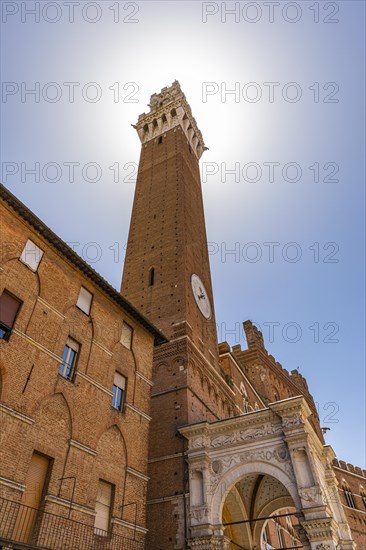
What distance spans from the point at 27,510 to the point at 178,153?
28.1m

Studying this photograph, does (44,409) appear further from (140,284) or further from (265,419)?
(140,284)

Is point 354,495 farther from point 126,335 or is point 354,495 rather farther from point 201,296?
point 126,335

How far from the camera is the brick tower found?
16344 millimetres

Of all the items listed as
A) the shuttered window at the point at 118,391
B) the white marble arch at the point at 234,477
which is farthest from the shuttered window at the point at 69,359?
the white marble arch at the point at 234,477

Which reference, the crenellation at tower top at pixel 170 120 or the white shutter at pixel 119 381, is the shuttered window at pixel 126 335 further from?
the crenellation at tower top at pixel 170 120

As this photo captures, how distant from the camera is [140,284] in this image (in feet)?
82.5

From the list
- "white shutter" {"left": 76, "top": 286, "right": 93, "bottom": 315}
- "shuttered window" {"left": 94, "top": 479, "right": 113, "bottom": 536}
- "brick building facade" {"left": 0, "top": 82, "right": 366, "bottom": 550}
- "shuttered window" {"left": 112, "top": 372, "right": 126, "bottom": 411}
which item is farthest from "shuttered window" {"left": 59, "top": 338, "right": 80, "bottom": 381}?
"shuttered window" {"left": 94, "top": 479, "right": 113, "bottom": 536}

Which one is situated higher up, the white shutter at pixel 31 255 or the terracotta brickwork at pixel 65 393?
the white shutter at pixel 31 255

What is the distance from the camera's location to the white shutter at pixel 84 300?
14.6 meters

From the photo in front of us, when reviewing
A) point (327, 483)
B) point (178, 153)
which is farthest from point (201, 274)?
point (327, 483)

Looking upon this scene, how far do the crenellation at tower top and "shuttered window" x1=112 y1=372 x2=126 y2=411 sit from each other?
27.4 m

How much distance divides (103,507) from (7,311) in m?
6.54

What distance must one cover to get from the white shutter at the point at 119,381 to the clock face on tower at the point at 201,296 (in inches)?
387

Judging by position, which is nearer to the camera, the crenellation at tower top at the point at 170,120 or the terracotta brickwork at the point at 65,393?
the terracotta brickwork at the point at 65,393
